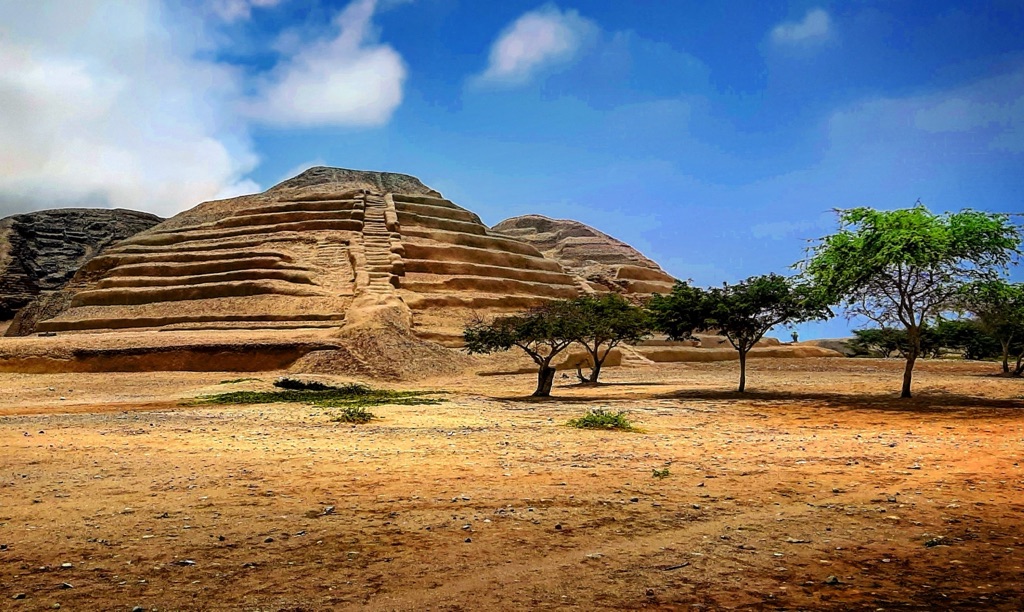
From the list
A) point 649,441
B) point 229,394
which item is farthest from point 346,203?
point 649,441

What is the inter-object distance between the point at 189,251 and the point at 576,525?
44.4 m

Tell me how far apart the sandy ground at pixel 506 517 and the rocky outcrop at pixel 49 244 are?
5889 centimetres

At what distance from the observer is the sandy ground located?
169 inches

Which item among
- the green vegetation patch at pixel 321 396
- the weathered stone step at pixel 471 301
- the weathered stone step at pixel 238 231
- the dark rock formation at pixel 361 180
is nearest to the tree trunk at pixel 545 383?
the green vegetation patch at pixel 321 396

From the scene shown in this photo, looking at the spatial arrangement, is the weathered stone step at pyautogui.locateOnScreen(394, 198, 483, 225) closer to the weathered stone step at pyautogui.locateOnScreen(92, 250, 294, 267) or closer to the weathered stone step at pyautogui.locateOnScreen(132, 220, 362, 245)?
the weathered stone step at pyautogui.locateOnScreen(132, 220, 362, 245)

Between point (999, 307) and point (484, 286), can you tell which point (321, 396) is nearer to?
point (999, 307)

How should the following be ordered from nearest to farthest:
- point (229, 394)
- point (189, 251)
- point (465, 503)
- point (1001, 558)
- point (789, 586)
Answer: point (789, 586) → point (1001, 558) → point (465, 503) → point (229, 394) → point (189, 251)

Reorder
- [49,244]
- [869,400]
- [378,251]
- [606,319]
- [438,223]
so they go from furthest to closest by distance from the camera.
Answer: [49,244]
[438,223]
[378,251]
[606,319]
[869,400]

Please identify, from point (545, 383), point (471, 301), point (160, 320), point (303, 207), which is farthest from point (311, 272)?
point (545, 383)

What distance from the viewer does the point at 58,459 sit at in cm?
846

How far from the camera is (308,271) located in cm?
3988

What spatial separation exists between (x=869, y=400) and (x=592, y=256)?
5187cm

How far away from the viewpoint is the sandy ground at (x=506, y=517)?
4.29 m

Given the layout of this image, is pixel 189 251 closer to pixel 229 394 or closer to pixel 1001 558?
pixel 229 394
